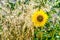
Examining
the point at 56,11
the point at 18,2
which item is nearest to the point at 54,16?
the point at 56,11

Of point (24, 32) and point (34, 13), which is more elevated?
point (34, 13)

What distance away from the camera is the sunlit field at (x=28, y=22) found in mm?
2750

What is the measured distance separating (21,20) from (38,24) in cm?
22

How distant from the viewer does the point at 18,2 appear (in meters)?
3.25

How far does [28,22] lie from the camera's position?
2754 mm

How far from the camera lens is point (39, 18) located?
2.69 m

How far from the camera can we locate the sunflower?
8.82 feet

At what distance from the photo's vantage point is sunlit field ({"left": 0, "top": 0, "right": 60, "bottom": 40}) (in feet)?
9.02

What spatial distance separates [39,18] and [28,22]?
0.45ft

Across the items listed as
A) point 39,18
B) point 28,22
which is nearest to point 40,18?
point 39,18

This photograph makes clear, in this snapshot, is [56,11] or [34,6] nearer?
[34,6]

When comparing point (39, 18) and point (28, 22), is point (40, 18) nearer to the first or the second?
point (39, 18)

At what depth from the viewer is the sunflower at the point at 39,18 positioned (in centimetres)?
269

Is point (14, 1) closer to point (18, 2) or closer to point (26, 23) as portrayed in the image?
point (18, 2)
